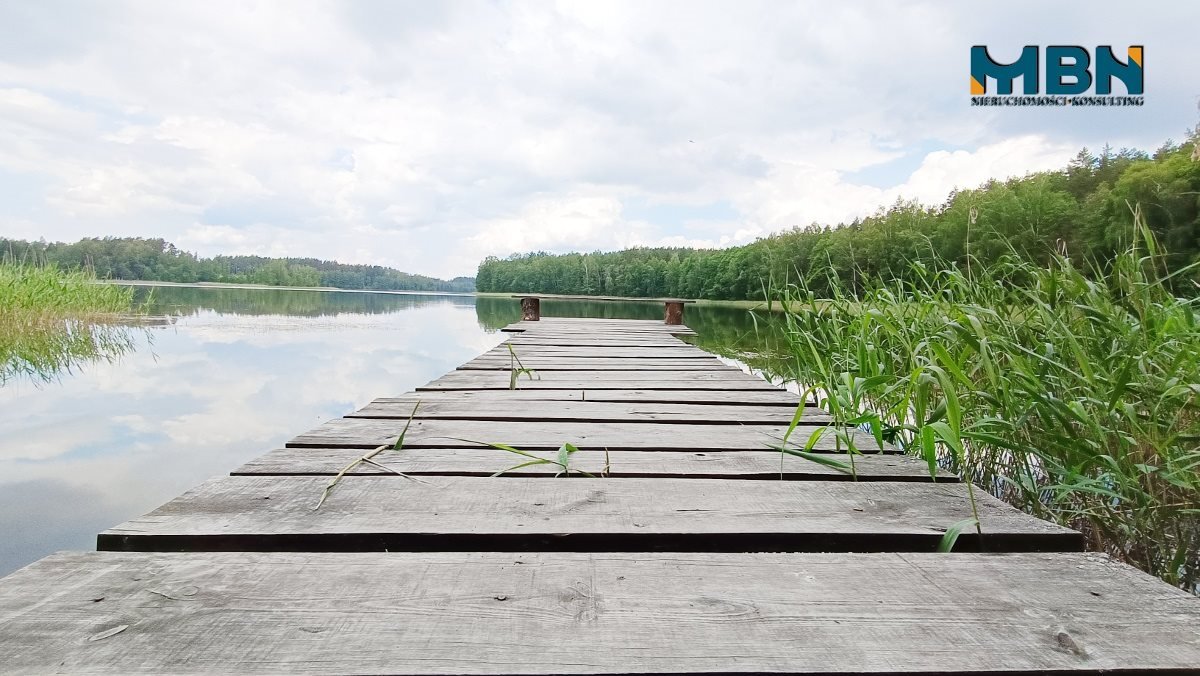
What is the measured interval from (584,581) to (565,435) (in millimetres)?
838

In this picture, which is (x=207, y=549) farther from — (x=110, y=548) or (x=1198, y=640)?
(x=1198, y=640)

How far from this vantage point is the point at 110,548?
82 centimetres

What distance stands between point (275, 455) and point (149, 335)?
27.6 ft

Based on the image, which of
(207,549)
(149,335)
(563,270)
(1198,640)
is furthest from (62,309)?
(563,270)

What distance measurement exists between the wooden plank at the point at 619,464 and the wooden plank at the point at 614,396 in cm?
68

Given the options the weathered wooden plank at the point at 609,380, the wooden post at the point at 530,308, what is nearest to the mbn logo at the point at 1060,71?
the wooden post at the point at 530,308

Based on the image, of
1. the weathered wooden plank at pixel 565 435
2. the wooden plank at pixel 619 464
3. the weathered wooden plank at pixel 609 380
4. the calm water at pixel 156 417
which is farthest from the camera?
the weathered wooden plank at pixel 609 380

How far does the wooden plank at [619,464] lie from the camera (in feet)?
3.91

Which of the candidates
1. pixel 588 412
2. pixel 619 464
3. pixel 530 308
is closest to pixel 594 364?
pixel 588 412

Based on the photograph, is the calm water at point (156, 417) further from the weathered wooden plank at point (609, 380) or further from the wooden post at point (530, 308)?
the weathered wooden plank at point (609, 380)

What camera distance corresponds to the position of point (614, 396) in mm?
2197

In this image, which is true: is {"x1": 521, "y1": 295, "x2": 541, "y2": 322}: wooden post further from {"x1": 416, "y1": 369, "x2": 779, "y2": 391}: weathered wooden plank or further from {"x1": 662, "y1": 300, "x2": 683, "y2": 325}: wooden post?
{"x1": 416, "y1": 369, "x2": 779, "y2": 391}: weathered wooden plank

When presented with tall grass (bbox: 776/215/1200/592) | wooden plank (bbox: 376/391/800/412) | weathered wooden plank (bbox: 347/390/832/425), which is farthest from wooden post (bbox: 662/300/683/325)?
tall grass (bbox: 776/215/1200/592)

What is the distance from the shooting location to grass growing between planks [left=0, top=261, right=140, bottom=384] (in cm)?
538
